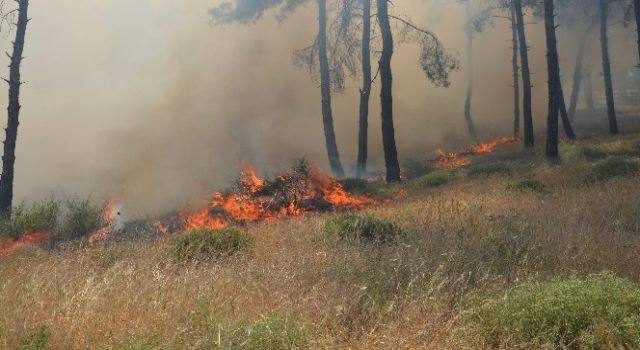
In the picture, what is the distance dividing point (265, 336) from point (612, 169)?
11658 mm

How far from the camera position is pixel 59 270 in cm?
580

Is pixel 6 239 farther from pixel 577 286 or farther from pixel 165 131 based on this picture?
pixel 165 131

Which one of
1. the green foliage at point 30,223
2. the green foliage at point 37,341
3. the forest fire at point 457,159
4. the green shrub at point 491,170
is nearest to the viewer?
the green foliage at point 37,341

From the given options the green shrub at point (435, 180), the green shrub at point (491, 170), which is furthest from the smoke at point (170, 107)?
the green shrub at point (491, 170)

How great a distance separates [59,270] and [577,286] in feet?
16.4

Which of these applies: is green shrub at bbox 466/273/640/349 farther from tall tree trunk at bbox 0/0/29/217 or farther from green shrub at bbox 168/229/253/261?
tall tree trunk at bbox 0/0/29/217

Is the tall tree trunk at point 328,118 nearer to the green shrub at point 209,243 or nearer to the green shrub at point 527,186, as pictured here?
the green shrub at point 527,186

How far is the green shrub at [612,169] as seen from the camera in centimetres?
1217

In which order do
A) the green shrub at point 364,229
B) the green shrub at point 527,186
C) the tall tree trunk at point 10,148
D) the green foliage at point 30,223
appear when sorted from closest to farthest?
the green shrub at point 364,229
the green foliage at point 30,223
the green shrub at point 527,186
the tall tree trunk at point 10,148

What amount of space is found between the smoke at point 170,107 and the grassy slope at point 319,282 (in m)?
13.3

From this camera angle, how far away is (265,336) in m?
3.64

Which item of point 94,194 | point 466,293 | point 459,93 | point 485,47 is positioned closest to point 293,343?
point 466,293

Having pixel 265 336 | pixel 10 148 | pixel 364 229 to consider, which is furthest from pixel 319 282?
pixel 10 148

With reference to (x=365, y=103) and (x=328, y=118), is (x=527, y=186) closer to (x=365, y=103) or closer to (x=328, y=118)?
(x=365, y=103)
